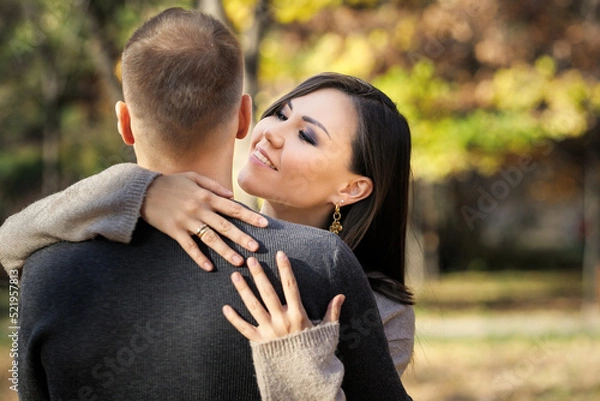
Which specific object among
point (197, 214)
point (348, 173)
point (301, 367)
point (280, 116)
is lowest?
point (301, 367)

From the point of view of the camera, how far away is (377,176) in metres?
2.77

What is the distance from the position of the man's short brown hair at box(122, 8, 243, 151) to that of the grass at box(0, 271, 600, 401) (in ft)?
6.04

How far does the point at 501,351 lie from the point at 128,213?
8.44 metres

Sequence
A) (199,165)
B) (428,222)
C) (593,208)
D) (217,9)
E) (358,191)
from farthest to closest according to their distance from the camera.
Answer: (428,222) → (593,208) → (217,9) → (358,191) → (199,165)

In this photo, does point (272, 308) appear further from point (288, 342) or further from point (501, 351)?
point (501, 351)

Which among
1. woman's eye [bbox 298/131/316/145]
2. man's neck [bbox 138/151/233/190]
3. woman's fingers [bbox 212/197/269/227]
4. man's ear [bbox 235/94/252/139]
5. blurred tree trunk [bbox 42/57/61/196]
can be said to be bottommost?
blurred tree trunk [bbox 42/57/61/196]

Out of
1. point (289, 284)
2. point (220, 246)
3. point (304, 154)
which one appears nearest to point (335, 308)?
point (289, 284)

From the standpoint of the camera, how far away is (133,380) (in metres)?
1.71

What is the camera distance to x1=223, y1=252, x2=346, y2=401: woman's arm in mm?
1704

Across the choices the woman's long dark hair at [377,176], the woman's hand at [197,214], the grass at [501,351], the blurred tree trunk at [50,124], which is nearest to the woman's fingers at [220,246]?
the woman's hand at [197,214]

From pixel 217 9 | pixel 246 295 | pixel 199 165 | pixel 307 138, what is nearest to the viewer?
pixel 246 295

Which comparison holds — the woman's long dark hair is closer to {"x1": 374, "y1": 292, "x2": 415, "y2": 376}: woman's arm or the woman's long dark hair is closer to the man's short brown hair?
{"x1": 374, "y1": 292, "x2": 415, "y2": 376}: woman's arm

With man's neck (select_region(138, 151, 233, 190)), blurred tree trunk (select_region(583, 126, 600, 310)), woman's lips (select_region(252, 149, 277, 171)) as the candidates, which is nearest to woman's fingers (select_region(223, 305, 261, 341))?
man's neck (select_region(138, 151, 233, 190))

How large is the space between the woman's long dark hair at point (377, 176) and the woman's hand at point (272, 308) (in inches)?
39.7
